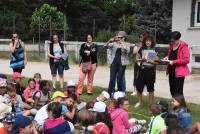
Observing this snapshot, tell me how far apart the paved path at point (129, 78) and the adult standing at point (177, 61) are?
2.21 m

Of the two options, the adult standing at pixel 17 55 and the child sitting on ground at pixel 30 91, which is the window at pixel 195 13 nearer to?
the adult standing at pixel 17 55

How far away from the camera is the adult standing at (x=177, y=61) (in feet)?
36.4

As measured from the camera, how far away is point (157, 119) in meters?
8.54

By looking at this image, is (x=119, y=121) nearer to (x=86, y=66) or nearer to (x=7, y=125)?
(x=7, y=125)

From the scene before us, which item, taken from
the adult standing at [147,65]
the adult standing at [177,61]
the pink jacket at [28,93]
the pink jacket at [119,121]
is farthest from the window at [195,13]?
the pink jacket at [119,121]

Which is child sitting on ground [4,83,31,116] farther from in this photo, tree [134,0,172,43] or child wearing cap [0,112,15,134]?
tree [134,0,172,43]

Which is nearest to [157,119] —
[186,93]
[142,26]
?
[186,93]

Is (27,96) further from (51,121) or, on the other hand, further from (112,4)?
(112,4)

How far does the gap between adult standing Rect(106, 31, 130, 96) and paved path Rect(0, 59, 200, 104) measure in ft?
5.71

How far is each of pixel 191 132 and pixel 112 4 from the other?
51.0 metres

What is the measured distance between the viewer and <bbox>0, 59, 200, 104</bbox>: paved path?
48.9ft

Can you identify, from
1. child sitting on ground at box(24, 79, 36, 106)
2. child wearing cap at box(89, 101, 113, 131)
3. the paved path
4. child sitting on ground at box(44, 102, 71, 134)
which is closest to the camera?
child sitting on ground at box(44, 102, 71, 134)

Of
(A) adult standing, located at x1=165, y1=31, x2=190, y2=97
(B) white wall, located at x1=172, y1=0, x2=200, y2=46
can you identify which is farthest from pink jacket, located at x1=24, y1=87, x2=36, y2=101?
(B) white wall, located at x1=172, y1=0, x2=200, y2=46

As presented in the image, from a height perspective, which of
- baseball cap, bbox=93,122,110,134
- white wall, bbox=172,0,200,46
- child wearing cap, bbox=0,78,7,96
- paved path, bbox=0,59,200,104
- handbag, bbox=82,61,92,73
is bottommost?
paved path, bbox=0,59,200,104
